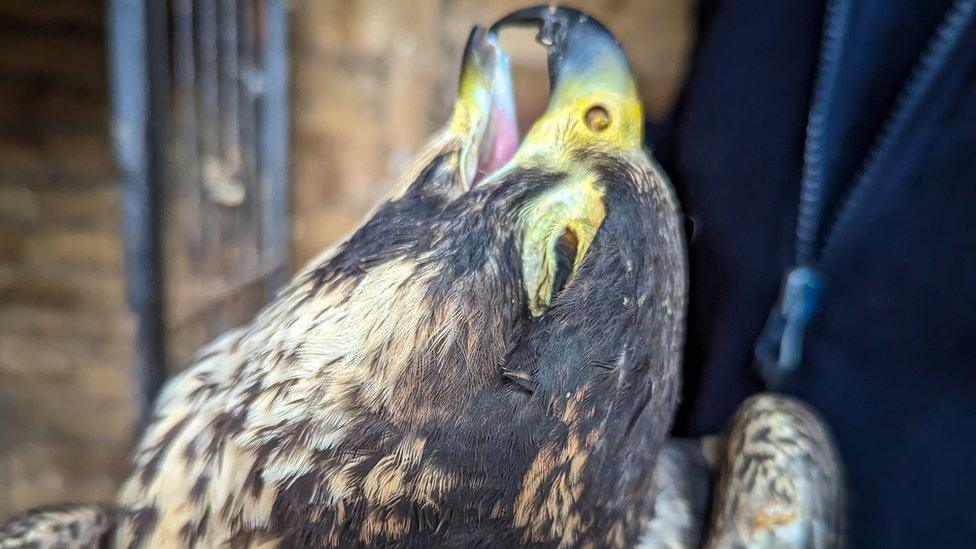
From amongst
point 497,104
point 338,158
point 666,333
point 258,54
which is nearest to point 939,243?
point 666,333

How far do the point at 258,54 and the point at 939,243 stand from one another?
1.75m

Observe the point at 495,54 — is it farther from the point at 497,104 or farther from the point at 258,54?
the point at 258,54

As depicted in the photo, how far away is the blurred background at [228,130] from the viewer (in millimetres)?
1792

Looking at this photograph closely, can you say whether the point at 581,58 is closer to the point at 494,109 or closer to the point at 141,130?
the point at 494,109

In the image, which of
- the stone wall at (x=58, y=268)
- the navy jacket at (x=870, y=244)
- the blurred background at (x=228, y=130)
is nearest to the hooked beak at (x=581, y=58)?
the navy jacket at (x=870, y=244)

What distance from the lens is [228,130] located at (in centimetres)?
186

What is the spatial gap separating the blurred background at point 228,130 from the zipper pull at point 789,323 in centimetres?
82

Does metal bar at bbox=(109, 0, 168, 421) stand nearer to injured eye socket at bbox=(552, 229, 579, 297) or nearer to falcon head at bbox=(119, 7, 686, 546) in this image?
falcon head at bbox=(119, 7, 686, 546)

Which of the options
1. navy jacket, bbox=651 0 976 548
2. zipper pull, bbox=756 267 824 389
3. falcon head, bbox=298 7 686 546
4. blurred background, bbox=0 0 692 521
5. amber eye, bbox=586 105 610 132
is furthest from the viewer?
blurred background, bbox=0 0 692 521

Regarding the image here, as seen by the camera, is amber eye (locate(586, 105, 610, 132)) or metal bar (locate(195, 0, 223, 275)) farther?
metal bar (locate(195, 0, 223, 275))

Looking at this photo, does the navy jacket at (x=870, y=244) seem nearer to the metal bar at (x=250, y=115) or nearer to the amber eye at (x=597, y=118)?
the amber eye at (x=597, y=118)

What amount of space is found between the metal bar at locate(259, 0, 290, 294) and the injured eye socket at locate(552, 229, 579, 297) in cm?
145

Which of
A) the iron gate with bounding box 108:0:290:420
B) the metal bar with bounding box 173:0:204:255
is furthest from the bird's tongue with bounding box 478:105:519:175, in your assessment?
the metal bar with bounding box 173:0:204:255

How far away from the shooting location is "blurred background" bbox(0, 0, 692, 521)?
5.88ft
